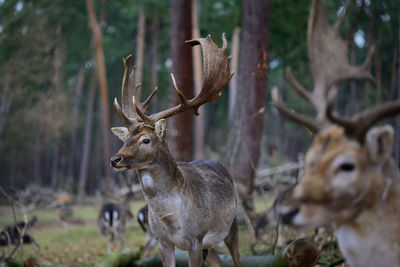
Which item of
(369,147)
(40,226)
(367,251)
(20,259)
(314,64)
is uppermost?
(314,64)

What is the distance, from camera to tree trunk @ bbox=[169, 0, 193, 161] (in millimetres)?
10156

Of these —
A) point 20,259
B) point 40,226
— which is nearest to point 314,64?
point 20,259

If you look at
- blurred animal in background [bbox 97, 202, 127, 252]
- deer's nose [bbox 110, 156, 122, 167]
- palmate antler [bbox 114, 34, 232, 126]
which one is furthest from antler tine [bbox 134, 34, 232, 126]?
blurred animal in background [bbox 97, 202, 127, 252]

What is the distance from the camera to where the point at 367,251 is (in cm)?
305

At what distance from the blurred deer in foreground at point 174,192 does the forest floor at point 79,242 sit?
1.77 m

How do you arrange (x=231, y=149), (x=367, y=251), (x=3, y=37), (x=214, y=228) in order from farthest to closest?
(x=3, y=37) → (x=231, y=149) → (x=214, y=228) → (x=367, y=251)

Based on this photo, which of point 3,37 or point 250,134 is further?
point 3,37

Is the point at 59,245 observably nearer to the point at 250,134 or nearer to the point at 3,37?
the point at 250,134

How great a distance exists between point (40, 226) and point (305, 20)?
12973mm

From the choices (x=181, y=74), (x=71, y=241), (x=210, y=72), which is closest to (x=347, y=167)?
(x=210, y=72)

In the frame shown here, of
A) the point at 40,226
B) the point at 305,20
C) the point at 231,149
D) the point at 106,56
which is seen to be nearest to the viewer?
the point at 231,149

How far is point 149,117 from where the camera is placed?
5.43 meters

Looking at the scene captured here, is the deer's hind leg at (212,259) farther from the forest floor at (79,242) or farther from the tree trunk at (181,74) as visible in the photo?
the tree trunk at (181,74)

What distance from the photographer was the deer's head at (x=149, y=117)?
5055 millimetres
